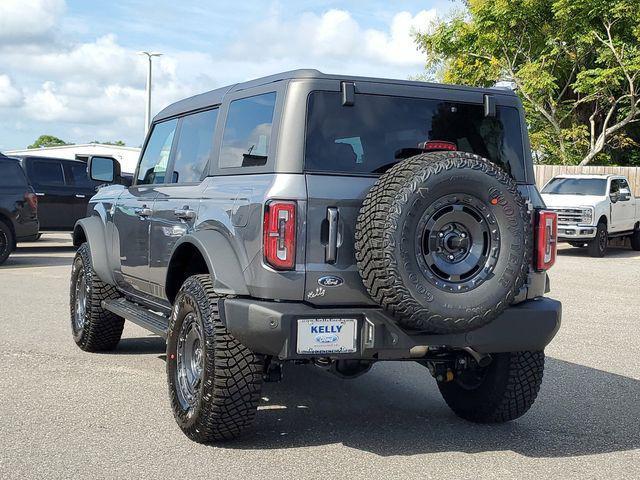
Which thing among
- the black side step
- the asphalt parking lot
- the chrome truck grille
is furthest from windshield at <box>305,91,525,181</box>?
the chrome truck grille

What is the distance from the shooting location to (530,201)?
Answer: 537 cm

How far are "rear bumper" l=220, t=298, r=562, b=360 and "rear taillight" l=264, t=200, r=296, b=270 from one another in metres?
0.22

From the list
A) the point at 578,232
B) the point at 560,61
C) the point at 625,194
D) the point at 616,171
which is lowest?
the point at 578,232

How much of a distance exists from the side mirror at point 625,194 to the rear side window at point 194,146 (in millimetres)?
17424

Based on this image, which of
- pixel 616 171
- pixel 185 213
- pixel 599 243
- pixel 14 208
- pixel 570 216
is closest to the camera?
pixel 185 213

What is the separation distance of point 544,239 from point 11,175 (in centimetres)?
1280

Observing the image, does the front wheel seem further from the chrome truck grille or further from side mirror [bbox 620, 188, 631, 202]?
the chrome truck grille

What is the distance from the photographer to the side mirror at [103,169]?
7.84 m

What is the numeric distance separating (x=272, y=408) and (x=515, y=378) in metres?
1.56

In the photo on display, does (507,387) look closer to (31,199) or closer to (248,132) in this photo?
(248,132)

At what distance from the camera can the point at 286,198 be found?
4.71 metres

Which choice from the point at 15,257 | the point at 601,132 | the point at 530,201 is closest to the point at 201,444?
the point at 530,201

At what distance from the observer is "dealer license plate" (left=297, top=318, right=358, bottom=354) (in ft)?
15.3

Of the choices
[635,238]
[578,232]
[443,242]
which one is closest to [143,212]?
[443,242]
